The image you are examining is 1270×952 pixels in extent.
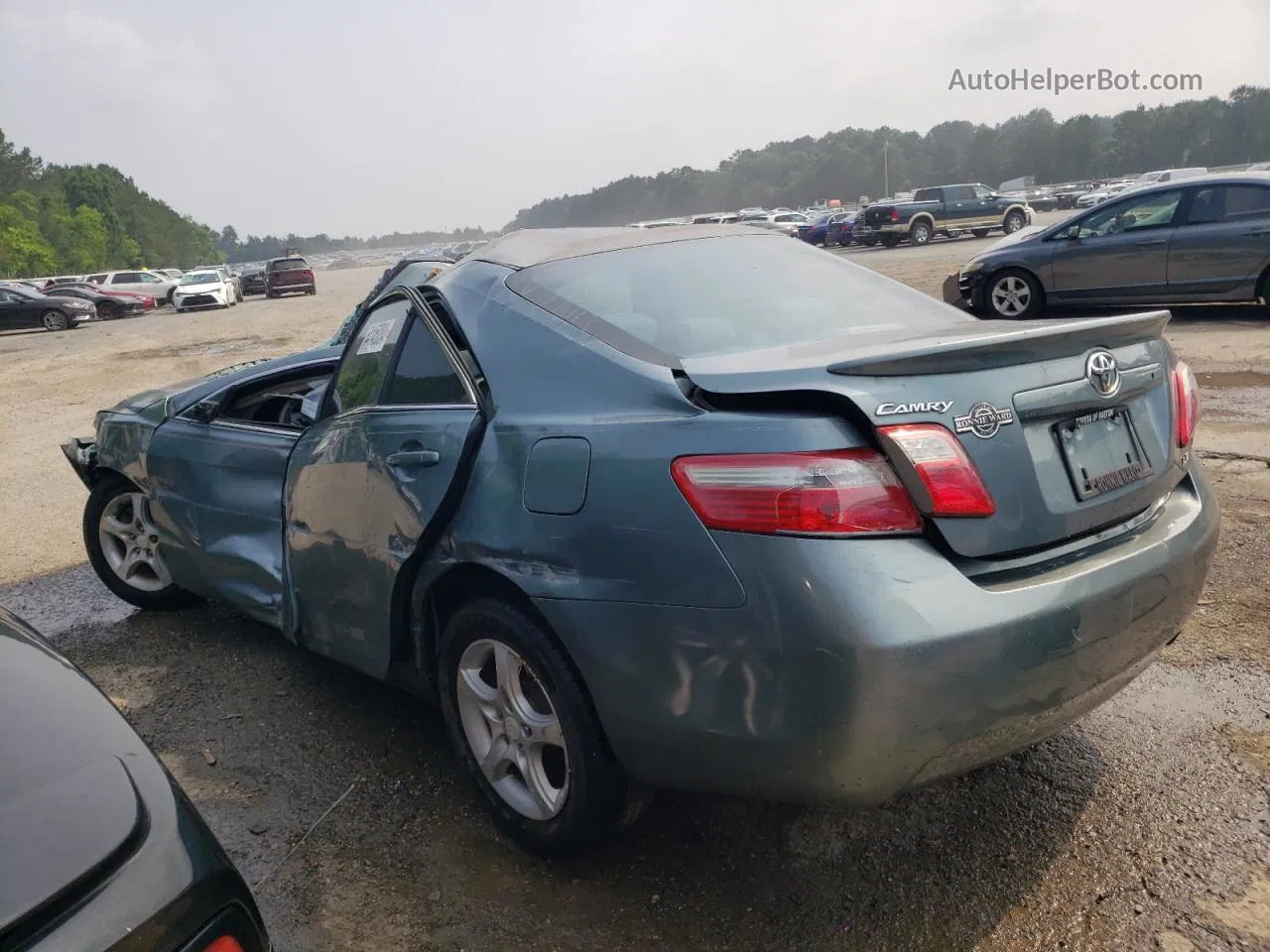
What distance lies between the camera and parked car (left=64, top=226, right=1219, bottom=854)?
2.04 m

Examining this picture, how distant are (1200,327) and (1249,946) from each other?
9842 mm

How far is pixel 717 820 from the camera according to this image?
2.88 m

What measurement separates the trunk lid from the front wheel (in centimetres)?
980

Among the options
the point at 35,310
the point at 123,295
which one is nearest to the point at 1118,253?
the point at 35,310

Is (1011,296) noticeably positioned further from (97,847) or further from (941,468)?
(97,847)

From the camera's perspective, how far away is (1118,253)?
35.9 feet

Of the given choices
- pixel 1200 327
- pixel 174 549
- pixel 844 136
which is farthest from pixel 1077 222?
pixel 844 136

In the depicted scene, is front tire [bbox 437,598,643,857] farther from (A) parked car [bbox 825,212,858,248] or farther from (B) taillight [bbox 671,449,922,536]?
(A) parked car [bbox 825,212,858,248]

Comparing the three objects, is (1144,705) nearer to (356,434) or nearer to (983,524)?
(983,524)

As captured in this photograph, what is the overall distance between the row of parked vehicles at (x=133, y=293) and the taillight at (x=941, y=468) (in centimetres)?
3398

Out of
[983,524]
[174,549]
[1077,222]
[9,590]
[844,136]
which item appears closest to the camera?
[983,524]

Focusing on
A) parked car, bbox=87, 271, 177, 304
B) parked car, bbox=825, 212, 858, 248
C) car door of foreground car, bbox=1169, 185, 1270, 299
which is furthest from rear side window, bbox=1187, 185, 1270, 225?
parked car, bbox=87, 271, 177, 304

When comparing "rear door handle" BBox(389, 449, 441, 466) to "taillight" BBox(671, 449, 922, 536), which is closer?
"taillight" BBox(671, 449, 922, 536)

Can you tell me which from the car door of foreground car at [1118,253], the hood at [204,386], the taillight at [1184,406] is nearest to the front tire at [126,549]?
the hood at [204,386]
